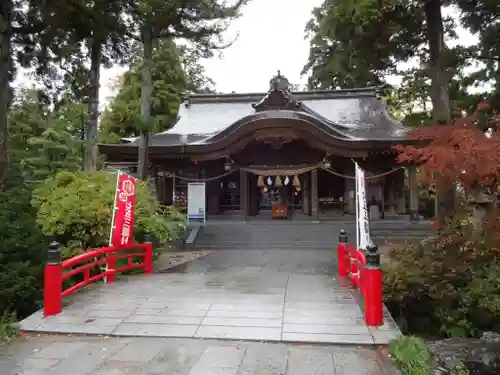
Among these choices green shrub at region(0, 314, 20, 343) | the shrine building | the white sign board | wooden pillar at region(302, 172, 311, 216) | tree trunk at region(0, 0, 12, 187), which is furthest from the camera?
wooden pillar at region(302, 172, 311, 216)

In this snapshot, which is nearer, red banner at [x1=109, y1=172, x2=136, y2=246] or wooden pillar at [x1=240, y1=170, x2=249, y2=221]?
red banner at [x1=109, y1=172, x2=136, y2=246]

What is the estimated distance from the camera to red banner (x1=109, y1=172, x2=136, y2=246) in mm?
7941

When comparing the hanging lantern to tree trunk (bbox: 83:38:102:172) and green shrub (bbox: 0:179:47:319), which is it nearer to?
tree trunk (bbox: 83:38:102:172)

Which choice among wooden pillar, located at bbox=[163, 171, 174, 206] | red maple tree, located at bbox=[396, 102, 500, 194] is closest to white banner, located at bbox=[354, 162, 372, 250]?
red maple tree, located at bbox=[396, 102, 500, 194]

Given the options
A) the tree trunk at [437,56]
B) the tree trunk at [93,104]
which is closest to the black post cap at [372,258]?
the tree trunk at [437,56]

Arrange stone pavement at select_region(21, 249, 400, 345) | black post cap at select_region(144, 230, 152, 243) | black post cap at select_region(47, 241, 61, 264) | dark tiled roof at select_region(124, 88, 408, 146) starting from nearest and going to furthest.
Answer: stone pavement at select_region(21, 249, 400, 345), black post cap at select_region(47, 241, 61, 264), black post cap at select_region(144, 230, 152, 243), dark tiled roof at select_region(124, 88, 408, 146)

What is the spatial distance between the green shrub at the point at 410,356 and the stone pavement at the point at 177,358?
0.43 ft

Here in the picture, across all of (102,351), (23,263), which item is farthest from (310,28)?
(102,351)

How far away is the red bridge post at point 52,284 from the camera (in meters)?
5.61

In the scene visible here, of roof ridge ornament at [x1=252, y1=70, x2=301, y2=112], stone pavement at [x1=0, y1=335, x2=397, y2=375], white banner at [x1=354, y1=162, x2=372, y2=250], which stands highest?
roof ridge ornament at [x1=252, y1=70, x2=301, y2=112]

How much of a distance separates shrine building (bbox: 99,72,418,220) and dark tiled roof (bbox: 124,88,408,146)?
9 centimetres

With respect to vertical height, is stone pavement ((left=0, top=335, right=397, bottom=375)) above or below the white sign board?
below

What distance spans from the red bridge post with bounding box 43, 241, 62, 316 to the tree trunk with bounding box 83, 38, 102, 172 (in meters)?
6.89

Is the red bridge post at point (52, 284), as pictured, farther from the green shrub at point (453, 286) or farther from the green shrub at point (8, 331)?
the green shrub at point (453, 286)
